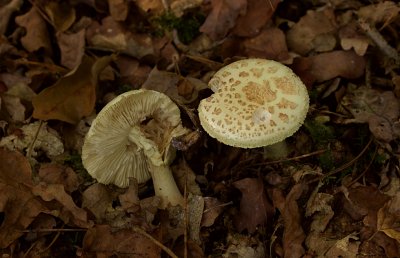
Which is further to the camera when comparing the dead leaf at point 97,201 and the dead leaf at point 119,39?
the dead leaf at point 119,39

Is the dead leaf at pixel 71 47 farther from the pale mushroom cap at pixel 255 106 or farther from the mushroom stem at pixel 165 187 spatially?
the pale mushroom cap at pixel 255 106

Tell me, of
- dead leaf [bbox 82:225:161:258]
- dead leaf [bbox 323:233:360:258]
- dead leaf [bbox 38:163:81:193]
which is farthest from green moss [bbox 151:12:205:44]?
dead leaf [bbox 323:233:360:258]

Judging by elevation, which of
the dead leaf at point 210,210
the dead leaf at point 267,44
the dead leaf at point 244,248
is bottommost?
the dead leaf at point 244,248

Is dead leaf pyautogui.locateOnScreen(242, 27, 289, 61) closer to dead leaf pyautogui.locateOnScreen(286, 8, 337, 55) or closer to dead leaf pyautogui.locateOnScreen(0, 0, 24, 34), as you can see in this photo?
dead leaf pyautogui.locateOnScreen(286, 8, 337, 55)

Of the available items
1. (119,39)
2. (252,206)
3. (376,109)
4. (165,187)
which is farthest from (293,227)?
(119,39)

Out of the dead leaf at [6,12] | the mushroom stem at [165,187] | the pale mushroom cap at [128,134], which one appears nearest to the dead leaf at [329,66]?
the pale mushroom cap at [128,134]

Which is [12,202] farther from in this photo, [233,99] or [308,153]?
[308,153]
